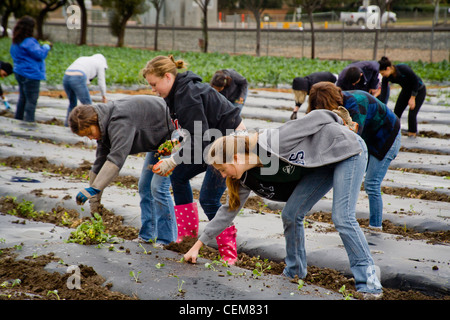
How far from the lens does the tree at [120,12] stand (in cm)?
3338

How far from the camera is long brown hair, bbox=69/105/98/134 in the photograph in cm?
358

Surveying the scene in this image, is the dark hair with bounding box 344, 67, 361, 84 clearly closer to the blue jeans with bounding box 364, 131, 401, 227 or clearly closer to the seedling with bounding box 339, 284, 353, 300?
the blue jeans with bounding box 364, 131, 401, 227

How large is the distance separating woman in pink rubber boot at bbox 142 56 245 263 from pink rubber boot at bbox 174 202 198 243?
0.30 ft

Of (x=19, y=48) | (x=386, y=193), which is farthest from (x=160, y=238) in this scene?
(x=19, y=48)

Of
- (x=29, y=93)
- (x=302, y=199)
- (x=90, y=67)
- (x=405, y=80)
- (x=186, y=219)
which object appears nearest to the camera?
(x=302, y=199)

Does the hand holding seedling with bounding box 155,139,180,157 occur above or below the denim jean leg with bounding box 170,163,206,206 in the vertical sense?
above

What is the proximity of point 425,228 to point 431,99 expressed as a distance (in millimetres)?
7444

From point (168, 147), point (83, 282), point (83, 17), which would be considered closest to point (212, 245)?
point (168, 147)

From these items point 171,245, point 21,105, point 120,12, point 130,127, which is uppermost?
point 120,12

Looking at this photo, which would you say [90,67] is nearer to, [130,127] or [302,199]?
[130,127]

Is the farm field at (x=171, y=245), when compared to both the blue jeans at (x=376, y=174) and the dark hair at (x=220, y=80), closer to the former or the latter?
the blue jeans at (x=376, y=174)

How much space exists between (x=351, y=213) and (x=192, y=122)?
48.4 inches

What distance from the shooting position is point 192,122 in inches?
143

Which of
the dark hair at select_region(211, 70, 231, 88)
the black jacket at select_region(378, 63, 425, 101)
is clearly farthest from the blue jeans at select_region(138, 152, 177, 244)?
the black jacket at select_region(378, 63, 425, 101)
